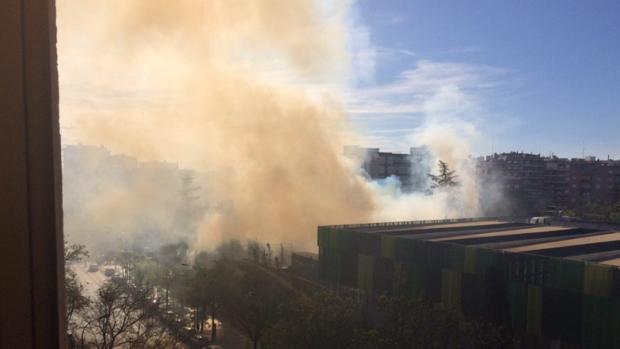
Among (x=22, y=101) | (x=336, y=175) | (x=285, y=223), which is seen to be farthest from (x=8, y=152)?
(x=336, y=175)

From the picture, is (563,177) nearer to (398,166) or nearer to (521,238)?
(398,166)

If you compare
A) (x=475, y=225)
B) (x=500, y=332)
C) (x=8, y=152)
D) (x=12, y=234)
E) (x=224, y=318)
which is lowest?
(x=224, y=318)

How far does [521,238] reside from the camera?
59.3ft

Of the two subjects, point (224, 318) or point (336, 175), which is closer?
point (224, 318)

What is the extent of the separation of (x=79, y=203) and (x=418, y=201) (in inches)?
927

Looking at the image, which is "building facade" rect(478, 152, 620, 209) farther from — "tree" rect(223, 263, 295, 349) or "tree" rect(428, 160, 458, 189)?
"tree" rect(223, 263, 295, 349)

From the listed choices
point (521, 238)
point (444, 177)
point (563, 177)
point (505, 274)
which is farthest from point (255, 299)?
point (563, 177)

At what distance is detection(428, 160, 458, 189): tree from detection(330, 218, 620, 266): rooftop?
17.6 meters

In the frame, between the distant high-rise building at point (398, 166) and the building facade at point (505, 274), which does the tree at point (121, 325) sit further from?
the distant high-rise building at point (398, 166)

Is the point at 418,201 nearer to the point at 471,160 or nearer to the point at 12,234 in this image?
the point at 471,160

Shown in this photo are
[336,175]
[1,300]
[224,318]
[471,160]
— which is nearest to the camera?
[1,300]

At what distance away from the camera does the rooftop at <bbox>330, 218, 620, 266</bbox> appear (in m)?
15.0

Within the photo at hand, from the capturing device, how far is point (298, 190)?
30422mm

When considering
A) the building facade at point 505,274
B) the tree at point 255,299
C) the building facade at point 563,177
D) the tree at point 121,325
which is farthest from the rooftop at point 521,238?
the building facade at point 563,177
